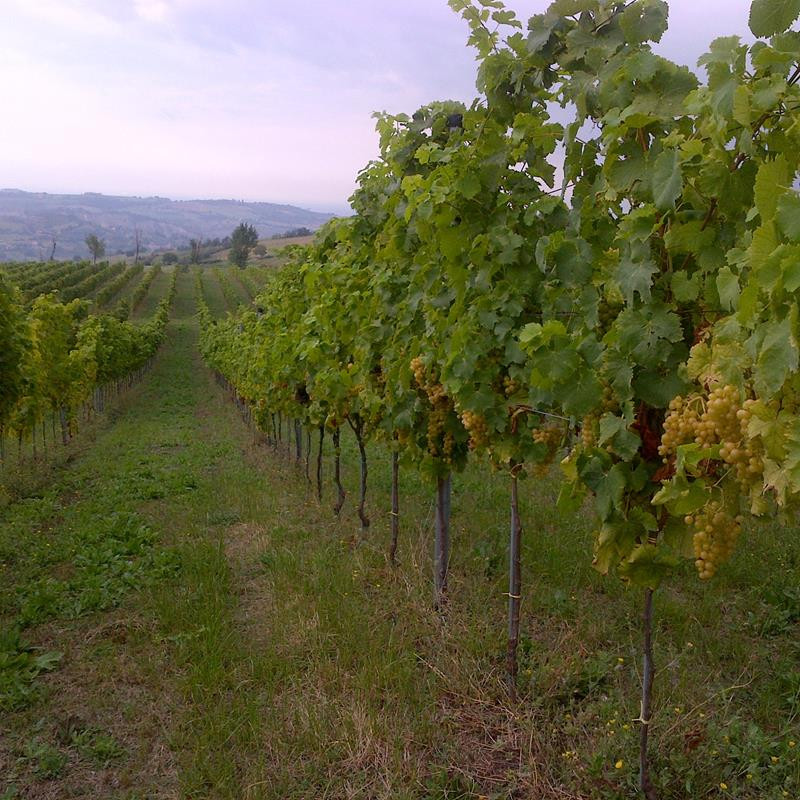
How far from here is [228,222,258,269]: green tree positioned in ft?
338

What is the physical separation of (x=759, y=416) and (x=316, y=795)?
116 inches

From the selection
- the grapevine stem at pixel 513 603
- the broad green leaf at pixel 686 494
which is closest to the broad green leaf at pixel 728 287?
the broad green leaf at pixel 686 494

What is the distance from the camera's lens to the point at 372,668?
4.20m

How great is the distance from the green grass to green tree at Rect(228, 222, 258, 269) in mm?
99391

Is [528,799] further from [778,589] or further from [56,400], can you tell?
[56,400]

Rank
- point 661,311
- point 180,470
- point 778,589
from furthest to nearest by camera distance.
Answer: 1. point 180,470
2. point 778,589
3. point 661,311

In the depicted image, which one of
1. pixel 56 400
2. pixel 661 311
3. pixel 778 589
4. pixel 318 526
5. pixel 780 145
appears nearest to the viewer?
pixel 780 145

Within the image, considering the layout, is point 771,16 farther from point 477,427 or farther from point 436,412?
point 436,412

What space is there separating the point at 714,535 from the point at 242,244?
11061cm

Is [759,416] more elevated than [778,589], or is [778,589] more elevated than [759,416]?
[759,416]

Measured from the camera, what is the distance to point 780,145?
77.5 inches

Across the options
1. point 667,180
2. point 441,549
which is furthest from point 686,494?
point 441,549

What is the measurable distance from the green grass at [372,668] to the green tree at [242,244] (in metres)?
99.4

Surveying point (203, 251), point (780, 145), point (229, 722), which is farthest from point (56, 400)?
point (203, 251)
